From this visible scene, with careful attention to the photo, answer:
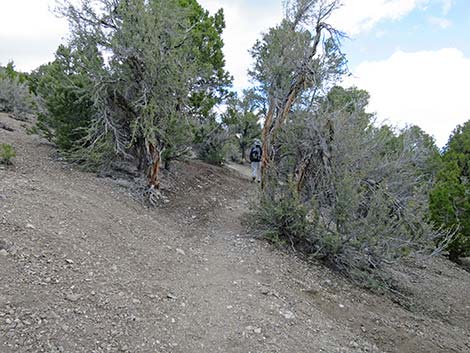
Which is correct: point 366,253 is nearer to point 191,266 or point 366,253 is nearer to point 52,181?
point 191,266

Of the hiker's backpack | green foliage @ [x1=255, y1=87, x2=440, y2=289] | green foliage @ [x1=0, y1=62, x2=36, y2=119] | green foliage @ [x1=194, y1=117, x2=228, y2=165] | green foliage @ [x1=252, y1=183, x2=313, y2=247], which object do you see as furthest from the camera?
green foliage @ [x1=194, y1=117, x2=228, y2=165]

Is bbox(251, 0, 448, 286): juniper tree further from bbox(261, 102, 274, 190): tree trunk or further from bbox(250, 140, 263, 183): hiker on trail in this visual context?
bbox(250, 140, 263, 183): hiker on trail

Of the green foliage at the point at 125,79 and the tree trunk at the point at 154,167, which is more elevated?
the green foliage at the point at 125,79

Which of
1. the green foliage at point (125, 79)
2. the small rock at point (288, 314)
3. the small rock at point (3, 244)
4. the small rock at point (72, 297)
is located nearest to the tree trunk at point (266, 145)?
A: the green foliage at point (125, 79)

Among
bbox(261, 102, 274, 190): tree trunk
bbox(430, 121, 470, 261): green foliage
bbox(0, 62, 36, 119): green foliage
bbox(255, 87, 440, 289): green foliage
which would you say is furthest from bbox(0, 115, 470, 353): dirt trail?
bbox(0, 62, 36, 119): green foliage

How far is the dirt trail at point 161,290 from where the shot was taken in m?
3.65

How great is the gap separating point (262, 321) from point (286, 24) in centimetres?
646

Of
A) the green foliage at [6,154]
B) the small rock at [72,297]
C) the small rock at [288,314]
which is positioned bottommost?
the small rock at [72,297]

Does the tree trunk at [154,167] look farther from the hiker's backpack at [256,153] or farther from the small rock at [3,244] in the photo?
the hiker's backpack at [256,153]

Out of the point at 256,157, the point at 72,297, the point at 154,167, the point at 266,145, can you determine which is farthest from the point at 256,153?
the point at 72,297

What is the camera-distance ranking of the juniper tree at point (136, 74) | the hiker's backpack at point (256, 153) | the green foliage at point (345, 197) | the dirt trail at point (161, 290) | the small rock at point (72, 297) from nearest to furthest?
1. the dirt trail at point (161, 290)
2. the small rock at point (72, 297)
3. the green foliage at point (345, 197)
4. the juniper tree at point (136, 74)
5. the hiker's backpack at point (256, 153)

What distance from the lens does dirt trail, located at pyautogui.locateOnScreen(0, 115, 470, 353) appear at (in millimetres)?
3648

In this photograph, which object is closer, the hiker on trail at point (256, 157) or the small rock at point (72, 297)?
the small rock at point (72, 297)

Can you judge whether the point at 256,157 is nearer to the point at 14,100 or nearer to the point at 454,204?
the point at 454,204
